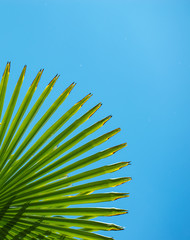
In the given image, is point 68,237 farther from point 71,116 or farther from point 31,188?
point 71,116

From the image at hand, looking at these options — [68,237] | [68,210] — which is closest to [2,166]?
[68,210]

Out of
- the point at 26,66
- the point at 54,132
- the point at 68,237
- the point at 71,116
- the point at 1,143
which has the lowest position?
the point at 68,237

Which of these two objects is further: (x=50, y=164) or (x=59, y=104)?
(x=59, y=104)

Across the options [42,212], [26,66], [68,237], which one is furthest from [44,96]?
[68,237]

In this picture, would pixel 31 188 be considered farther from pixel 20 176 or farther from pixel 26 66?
pixel 26 66

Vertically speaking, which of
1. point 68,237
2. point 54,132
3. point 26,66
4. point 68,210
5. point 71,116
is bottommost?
point 68,237

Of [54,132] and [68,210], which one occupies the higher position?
[54,132]
